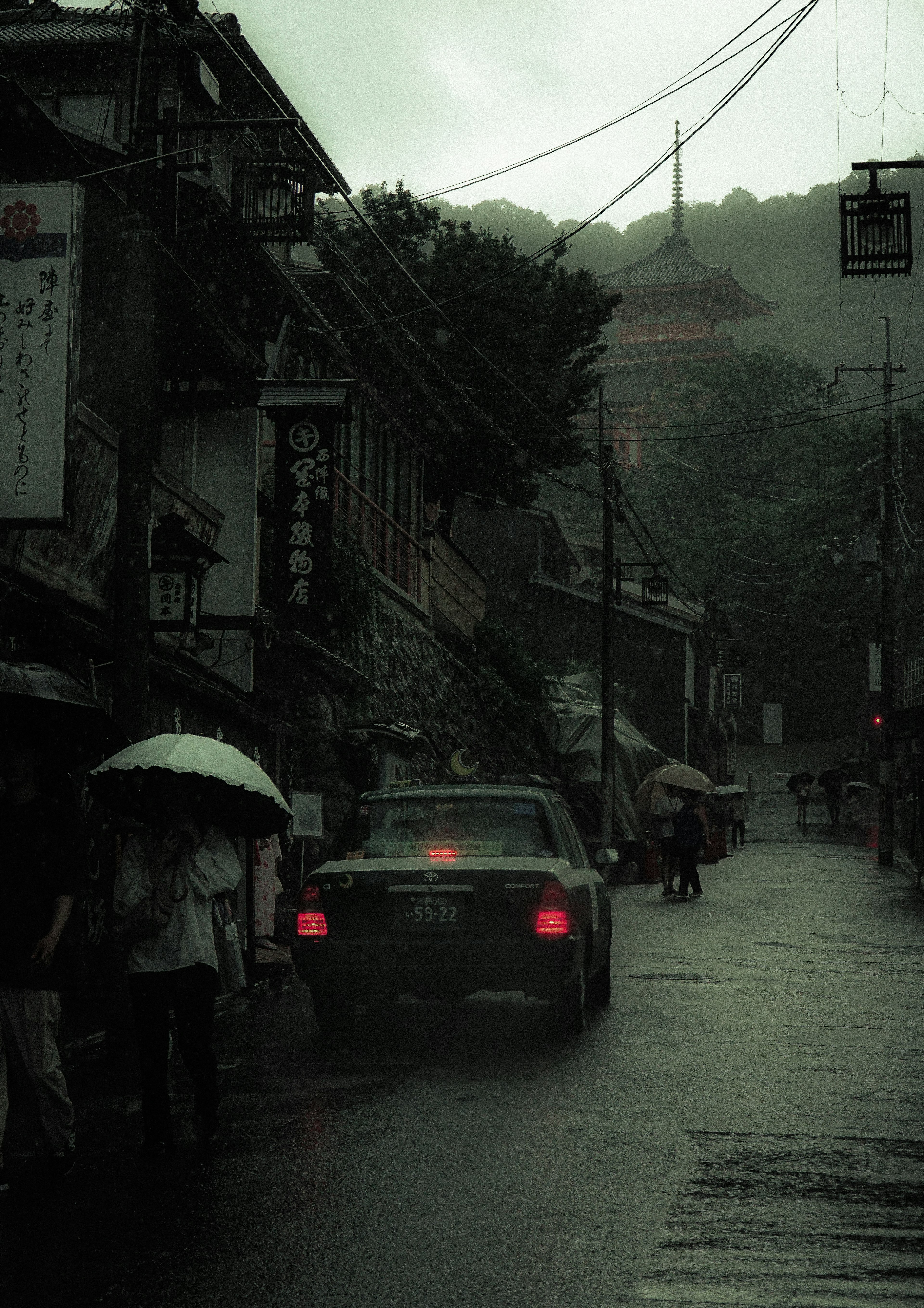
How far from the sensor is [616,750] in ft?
118

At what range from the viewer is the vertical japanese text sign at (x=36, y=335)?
941 centimetres

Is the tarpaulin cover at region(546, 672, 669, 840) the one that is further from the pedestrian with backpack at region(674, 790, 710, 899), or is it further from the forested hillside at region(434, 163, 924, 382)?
the forested hillside at region(434, 163, 924, 382)

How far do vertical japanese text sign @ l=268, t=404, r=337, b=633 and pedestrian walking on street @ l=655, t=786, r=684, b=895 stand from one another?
34.9 ft

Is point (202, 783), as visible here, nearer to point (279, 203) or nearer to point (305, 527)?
point (305, 527)

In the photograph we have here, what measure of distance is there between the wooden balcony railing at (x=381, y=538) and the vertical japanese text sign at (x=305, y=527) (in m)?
4.74

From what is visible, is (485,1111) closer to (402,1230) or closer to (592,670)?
(402,1230)

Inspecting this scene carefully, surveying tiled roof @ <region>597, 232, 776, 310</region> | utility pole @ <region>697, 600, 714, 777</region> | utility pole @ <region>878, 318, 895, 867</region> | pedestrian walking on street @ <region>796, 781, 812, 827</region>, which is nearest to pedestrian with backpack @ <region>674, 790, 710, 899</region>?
utility pole @ <region>878, 318, 895, 867</region>

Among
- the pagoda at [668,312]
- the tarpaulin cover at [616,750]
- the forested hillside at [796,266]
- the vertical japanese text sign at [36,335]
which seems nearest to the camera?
the vertical japanese text sign at [36,335]

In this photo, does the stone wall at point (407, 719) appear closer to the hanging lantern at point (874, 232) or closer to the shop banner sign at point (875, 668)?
the hanging lantern at point (874, 232)

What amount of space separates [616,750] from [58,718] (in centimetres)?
2899

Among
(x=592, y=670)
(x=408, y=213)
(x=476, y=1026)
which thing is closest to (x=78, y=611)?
(x=476, y=1026)

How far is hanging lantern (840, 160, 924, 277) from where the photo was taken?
1320 cm

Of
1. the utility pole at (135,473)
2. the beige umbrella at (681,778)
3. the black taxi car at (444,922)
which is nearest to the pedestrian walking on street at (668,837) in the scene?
the beige umbrella at (681,778)

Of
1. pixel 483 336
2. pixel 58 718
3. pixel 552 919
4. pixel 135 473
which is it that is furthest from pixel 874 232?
pixel 483 336
